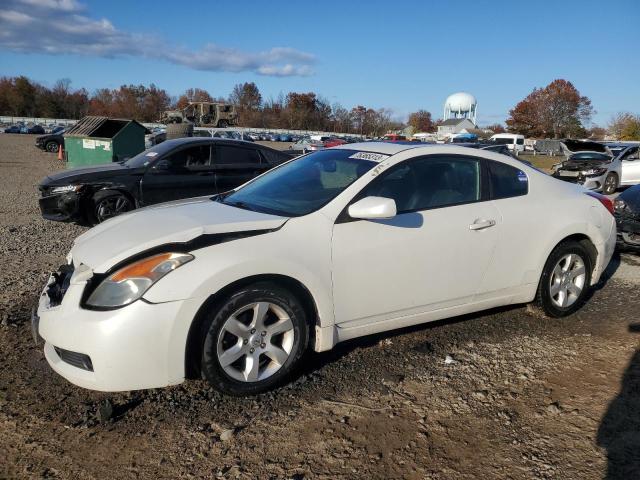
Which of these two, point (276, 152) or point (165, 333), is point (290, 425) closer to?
point (165, 333)

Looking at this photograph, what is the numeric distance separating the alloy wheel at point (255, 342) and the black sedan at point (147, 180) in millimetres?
5590

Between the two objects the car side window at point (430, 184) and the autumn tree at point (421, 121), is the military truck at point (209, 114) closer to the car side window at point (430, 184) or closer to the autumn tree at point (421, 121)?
the car side window at point (430, 184)

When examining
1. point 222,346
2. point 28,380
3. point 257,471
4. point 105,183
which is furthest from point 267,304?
point 105,183

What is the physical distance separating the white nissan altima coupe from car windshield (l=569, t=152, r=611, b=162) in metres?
15.2

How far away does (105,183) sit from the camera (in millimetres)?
8391

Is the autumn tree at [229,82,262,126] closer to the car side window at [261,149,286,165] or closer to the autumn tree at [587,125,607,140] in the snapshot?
the autumn tree at [587,125,607,140]

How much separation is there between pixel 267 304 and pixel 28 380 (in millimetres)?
1687

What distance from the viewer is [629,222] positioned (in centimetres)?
705

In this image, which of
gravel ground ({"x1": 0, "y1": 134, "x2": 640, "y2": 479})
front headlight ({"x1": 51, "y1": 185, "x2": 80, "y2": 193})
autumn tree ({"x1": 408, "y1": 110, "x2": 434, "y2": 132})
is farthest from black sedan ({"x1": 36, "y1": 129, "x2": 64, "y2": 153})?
autumn tree ({"x1": 408, "y1": 110, "x2": 434, "y2": 132})

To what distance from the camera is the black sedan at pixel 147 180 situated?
8.34 metres

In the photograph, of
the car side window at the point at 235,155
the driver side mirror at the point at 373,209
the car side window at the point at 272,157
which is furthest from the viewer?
the car side window at the point at 272,157

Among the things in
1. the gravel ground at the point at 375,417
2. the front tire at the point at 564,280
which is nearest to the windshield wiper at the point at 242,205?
the gravel ground at the point at 375,417

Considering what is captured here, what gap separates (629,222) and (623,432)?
4812 mm

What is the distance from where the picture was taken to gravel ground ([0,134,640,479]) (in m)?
2.72
